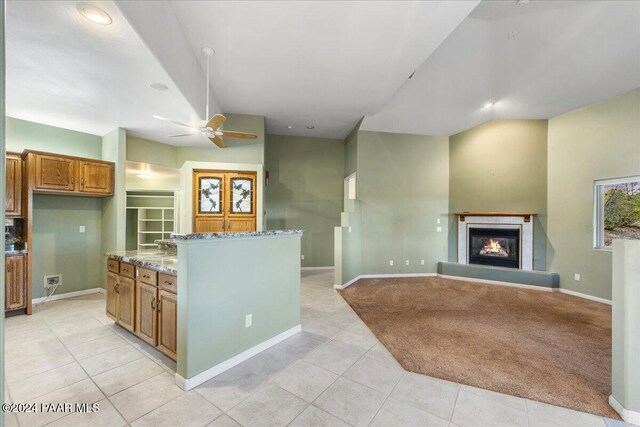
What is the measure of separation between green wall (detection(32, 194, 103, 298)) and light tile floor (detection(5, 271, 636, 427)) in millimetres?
1458

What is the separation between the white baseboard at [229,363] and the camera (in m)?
2.03

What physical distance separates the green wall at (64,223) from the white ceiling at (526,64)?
17.3 ft

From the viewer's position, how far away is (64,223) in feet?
13.6

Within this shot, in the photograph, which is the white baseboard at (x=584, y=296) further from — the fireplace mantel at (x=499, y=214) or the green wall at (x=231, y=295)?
the green wall at (x=231, y=295)

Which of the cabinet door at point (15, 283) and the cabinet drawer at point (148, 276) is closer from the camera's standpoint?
the cabinet drawer at point (148, 276)

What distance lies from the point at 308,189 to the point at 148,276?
4.55m

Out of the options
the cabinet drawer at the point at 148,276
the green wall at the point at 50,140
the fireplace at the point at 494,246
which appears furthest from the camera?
the fireplace at the point at 494,246

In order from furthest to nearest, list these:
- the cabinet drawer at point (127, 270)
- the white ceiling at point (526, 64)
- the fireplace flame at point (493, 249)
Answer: the fireplace flame at point (493, 249)
the white ceiling at point (526, 64)
the cabinet drawer at point (127, 270)

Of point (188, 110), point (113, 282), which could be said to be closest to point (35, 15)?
point (188, 110)

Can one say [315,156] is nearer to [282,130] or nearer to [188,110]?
[282,130]

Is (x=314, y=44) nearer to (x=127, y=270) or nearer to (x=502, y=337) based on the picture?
(x=127, y=270)

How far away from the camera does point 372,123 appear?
5.51m

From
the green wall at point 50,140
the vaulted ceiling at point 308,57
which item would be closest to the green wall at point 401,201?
the vaulted ceiling at point 308,57

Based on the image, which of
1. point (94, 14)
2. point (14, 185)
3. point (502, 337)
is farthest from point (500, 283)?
point (14, 185)
